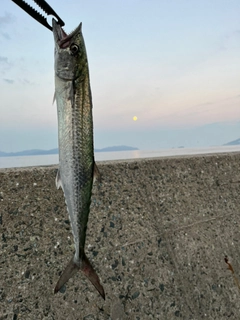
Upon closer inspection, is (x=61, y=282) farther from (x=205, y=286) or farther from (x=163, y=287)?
(x=205, y=286)

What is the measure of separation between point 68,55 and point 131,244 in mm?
1576

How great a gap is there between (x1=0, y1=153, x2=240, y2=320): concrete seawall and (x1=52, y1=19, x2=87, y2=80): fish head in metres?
1.02

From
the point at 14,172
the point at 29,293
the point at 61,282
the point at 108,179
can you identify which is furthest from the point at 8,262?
the point at 108,179

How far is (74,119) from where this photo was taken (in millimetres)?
2041

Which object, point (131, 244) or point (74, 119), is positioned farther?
point (131, 244)

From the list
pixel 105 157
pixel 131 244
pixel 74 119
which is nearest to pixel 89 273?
pixel 131 244

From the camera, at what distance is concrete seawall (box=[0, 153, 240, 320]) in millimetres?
2500

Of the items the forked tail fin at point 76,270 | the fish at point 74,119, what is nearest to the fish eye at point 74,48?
the fish at point 74,119

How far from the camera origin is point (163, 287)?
9.26ft

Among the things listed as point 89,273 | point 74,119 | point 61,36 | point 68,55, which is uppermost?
point 61,36

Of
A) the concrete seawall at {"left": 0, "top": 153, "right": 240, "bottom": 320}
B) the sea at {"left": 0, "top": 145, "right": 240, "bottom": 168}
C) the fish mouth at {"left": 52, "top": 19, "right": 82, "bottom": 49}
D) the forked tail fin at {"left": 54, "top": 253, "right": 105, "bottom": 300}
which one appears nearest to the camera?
the fish mouth at {"left": 52, "top": 19, "right": 82, "bottom": 49}

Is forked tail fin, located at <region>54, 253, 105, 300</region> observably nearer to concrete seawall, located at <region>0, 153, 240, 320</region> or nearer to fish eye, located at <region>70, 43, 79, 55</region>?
concrete seawall, located at <region>0, 153, 240, 320</region>

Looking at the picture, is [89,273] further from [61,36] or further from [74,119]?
[61,36]

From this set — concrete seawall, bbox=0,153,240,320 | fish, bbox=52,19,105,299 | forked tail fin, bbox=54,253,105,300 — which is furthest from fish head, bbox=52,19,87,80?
forked tail fin, bbox=54,253,105,300
